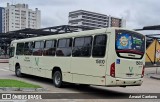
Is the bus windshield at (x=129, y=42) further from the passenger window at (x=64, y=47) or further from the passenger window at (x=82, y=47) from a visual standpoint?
the passenger window at (x=64, y=47)

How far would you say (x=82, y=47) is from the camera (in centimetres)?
1434

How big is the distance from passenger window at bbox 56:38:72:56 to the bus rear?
10.5 ft

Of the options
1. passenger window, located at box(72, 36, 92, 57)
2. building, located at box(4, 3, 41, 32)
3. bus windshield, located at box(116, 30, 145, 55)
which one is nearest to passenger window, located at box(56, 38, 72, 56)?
passenger window, located at box(72, 36, 92, 57)

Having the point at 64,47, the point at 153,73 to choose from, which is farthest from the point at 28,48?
the point at 153,73

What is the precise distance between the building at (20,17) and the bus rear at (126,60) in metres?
115

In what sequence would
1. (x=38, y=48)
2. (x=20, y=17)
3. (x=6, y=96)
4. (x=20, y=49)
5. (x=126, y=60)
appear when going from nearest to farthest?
(x=6, y=96) → (x=126, y=60) → (x=38, y=48) → (x=20, y=49) → (x=20, y=17)

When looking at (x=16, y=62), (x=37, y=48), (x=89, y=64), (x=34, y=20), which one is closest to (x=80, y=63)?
(x=89, y=64)

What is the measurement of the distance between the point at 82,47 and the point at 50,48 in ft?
11.4

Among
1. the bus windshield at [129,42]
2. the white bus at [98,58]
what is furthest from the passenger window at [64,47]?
the bus windshield at [129,42]

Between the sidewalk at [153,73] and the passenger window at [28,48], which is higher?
the passenger window at [28,48]

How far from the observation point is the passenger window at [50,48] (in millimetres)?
16953

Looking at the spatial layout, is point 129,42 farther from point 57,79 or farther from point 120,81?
point 57,79

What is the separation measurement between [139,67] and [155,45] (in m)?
26.5

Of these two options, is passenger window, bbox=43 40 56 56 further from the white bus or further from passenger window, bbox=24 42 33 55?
passenger window, bbox=24 42 33 55
